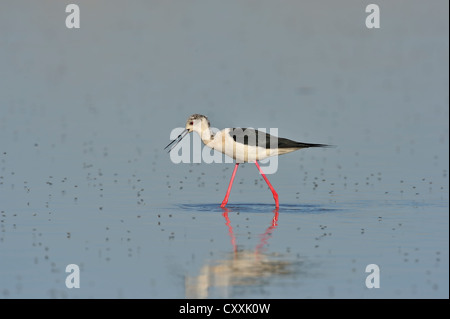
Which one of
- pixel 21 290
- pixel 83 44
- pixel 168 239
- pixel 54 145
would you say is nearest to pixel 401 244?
pixel 168 239

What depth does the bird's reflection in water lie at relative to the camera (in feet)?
37.3

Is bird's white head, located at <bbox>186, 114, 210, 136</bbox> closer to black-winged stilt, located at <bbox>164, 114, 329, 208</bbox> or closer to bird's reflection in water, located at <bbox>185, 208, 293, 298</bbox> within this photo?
black-winged stilt, located at <bbox>164, 114, 329, 208</bbox>

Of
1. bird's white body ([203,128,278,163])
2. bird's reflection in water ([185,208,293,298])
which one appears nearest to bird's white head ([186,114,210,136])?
bird's white body ([203,128,278,163])

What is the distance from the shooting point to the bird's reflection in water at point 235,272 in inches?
447

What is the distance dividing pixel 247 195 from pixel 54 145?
539cm

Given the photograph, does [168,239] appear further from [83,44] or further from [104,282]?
[83,44]

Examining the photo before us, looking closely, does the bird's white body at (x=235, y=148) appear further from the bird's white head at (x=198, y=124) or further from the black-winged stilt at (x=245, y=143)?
the bird's white head at (x=198, y=124)

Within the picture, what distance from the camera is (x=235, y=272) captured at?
12016mm

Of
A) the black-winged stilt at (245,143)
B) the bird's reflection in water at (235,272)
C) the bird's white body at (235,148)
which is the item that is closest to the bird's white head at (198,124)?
the black-winged stilt at (245,143)

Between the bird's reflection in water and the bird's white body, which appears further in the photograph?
the bird's white body

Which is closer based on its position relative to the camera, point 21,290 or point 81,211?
point 21,290

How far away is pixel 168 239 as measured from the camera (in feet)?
45.2

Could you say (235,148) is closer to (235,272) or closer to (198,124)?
(198,124)

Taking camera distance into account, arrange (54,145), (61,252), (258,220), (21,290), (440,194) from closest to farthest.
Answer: (21,290)
(61,252)
(258,220)
(440,194)
(54,145)
